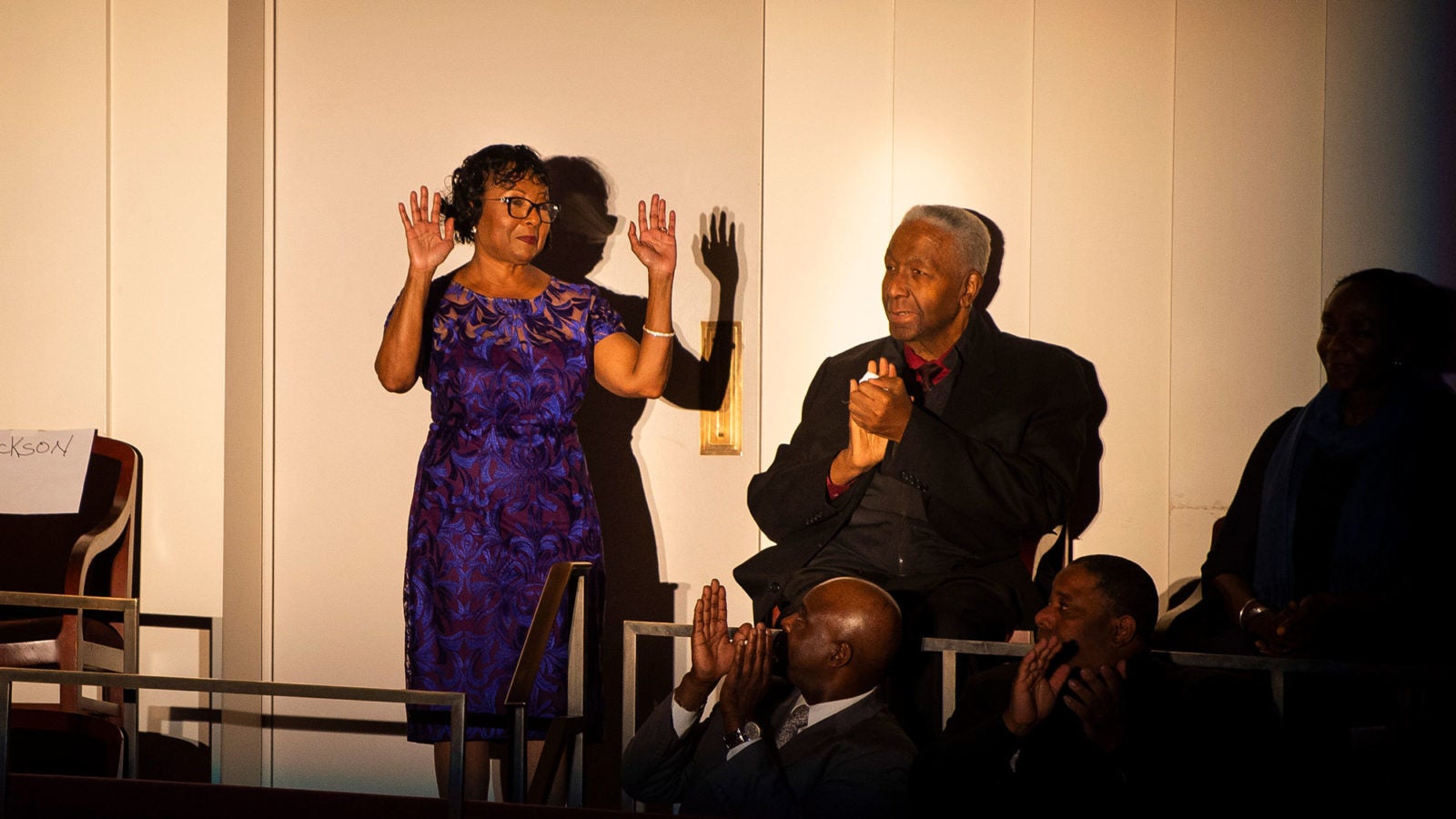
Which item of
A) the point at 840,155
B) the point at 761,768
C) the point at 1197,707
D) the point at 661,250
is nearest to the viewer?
the point at 761,768

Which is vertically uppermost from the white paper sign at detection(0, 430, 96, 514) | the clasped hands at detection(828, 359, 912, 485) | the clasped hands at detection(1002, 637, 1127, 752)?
the clasped hands at detection(828, 359, 912, 485)

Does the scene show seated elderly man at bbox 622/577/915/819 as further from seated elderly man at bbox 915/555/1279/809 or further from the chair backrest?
the chair backrest

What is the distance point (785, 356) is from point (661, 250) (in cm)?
69

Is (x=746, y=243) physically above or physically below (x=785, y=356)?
above

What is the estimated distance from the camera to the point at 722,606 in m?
2.79

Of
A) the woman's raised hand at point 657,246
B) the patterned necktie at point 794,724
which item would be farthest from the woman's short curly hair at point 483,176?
the patterned necktie at point 794,724

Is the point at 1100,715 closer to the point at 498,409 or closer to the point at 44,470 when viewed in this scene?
the point at 498,409

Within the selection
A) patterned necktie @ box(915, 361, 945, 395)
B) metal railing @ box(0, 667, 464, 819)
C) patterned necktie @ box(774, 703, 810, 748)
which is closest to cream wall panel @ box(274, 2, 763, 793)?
patterned necktie @ box(915, 361, 945, 395)

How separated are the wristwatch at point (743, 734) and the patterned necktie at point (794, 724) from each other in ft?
0.36

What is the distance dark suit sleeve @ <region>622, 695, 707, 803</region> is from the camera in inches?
111

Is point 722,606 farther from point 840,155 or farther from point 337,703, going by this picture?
point 337,703

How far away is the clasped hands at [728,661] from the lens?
109 inches

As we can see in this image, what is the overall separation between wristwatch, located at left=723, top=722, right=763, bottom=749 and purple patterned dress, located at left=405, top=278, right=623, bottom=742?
51.5 inches

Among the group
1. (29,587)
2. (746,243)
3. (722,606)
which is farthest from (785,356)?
(29,587)
